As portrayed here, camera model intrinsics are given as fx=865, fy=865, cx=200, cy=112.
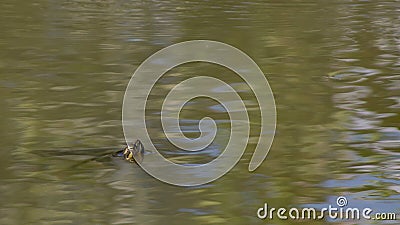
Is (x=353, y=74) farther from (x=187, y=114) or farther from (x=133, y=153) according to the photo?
(x=133, y=153)

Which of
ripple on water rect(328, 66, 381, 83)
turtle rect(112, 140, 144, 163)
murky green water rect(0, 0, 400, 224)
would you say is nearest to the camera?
murky green water rect(0, 0, 400, 224)

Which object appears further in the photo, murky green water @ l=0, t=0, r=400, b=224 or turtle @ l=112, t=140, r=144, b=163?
turtle @ l=112, t=140, r=144, b=163

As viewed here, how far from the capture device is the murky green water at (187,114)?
7.15 ft

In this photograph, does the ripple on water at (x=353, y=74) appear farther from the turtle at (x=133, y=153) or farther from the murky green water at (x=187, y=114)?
the turtle at (x=133, y=153)

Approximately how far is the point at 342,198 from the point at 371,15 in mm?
3263

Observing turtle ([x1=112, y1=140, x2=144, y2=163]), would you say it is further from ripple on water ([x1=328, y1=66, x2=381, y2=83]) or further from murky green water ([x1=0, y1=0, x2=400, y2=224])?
ripple on water ([x1=328, y1=66, x2=381, y2=83])

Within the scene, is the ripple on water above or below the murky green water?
below

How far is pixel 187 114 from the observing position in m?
2.94

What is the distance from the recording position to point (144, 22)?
15.8 ft

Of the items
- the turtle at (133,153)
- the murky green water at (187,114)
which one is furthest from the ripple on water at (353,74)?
the turtle at (133,153)

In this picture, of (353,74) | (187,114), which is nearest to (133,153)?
(187,114)

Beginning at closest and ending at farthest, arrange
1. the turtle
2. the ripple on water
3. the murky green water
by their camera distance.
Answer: the murky green water, the turtle, the ripple on water

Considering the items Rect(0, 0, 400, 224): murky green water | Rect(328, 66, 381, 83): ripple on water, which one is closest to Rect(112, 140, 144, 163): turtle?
Rect(0, 0, 400, 224): murky green water

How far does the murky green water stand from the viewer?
2.18 meters
